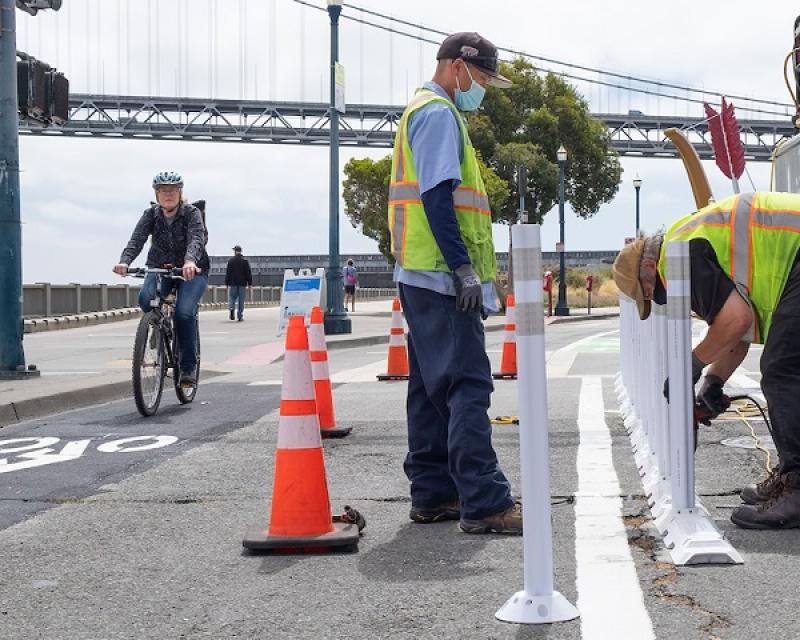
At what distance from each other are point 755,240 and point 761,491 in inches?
39.7

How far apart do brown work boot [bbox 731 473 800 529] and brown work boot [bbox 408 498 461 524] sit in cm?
111

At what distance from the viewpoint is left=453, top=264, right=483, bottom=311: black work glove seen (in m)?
4.78

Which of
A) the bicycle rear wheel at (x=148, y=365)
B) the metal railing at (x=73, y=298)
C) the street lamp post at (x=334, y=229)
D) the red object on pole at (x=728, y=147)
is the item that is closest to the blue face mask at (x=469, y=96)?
the bicycle rear wheel at (x=148, y=365)

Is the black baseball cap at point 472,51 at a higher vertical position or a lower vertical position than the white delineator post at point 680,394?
higher

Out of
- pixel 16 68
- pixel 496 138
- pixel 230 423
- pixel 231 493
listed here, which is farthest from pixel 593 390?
pixel 496 138

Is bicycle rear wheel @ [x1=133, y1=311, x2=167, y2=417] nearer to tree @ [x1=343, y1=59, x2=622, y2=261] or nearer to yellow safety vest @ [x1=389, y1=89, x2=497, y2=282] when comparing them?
yellow safety vest @ [x1=389, y1=89, x2=497, y2=282]

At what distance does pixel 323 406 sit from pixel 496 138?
4858 centimetres

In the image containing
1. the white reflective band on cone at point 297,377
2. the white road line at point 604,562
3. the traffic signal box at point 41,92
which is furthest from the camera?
the traffic signal box at point 41,92

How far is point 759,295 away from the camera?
4.75 metres

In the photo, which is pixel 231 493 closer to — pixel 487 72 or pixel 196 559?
pixel 196 559

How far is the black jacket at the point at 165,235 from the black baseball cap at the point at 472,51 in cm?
489

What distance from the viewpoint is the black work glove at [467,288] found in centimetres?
478

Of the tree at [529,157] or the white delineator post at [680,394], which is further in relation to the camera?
the tree at [529,157]

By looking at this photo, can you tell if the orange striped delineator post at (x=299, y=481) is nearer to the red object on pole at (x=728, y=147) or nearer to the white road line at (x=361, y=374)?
the red object on pole at (x=728, y=147)
